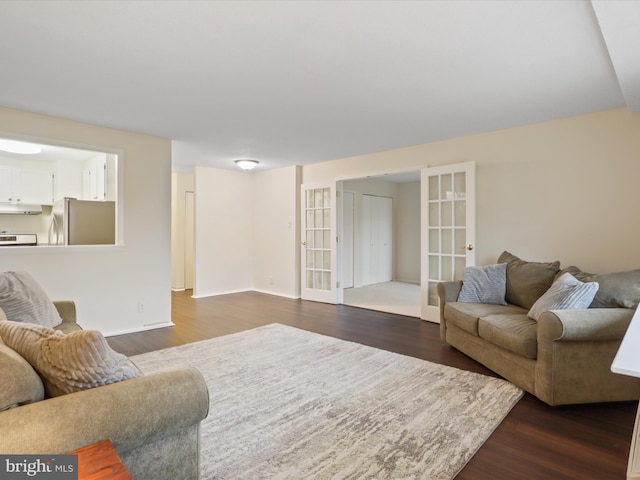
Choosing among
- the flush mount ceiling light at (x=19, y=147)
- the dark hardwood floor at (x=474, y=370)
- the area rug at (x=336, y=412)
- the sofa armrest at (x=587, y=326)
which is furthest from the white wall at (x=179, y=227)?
the sofa armrest at (x=587, y=326)

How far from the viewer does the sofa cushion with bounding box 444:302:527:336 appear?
3.21 metres

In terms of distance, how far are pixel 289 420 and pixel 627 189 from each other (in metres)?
3.78

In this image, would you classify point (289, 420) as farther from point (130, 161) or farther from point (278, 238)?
point (278, 238)

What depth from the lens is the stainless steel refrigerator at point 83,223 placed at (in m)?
4.22

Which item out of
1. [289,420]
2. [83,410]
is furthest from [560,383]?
[83,410]

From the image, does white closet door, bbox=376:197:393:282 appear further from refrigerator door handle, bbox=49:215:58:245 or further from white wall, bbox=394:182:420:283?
refrigerator door handle, bbox=49:215:58:245

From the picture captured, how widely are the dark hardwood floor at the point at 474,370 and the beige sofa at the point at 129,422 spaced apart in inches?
53.1

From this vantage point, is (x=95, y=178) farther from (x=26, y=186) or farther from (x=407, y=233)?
(x=407, y=233)

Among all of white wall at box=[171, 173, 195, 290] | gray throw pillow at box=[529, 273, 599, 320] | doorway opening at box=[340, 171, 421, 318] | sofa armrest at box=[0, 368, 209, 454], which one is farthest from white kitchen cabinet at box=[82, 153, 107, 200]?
gray throw pillow at box=[529, 273, 599, 320]

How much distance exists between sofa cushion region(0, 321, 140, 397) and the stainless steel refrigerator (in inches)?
136

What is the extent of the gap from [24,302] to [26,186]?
4310 millimetres

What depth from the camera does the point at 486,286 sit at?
3.72 meters

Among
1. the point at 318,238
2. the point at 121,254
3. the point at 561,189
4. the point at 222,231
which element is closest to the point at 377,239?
the point at 318,238

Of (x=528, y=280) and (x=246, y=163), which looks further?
(x=246, y=163)
